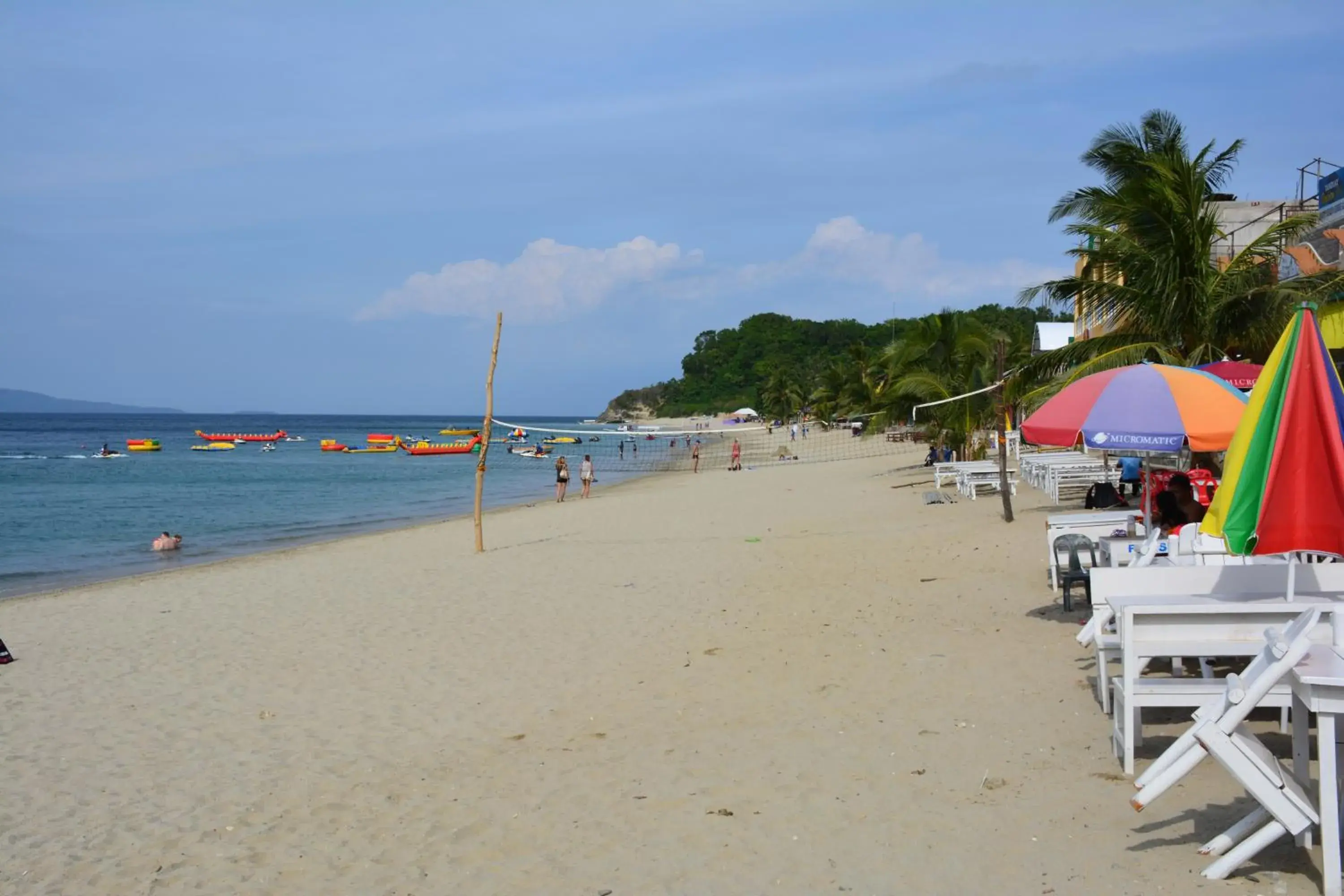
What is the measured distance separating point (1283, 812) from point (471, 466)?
169 feet

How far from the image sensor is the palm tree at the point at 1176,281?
14.3 m

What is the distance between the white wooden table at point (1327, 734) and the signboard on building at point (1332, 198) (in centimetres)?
1977

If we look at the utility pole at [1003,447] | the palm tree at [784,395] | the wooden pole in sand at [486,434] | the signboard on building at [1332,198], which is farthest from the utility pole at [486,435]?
the palm tree at [784,395]

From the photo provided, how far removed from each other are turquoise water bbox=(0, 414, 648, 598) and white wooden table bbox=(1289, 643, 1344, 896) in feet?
55.7

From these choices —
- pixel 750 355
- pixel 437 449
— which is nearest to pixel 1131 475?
pixel 437 449

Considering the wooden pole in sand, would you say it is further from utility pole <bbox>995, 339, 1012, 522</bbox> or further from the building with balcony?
the building with balcony

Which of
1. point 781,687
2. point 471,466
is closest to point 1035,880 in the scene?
point 781,687

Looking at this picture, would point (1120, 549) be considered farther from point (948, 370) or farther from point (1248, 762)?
point (948, 370)

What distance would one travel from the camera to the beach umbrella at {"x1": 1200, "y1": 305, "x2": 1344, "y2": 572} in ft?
13.3

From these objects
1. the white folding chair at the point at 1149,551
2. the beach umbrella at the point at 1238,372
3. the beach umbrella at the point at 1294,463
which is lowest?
the white folding chair at the point at 1149,551

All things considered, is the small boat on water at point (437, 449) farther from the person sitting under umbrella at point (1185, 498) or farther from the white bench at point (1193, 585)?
the white bench at point (1193, 585)

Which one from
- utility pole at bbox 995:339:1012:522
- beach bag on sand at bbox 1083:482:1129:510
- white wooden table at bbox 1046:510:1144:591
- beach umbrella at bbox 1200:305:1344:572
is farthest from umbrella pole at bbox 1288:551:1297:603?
utility pole at bbox 995:339:1012:522

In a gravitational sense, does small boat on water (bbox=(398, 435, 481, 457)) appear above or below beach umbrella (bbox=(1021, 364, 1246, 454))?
below

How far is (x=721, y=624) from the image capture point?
9.26 meters
